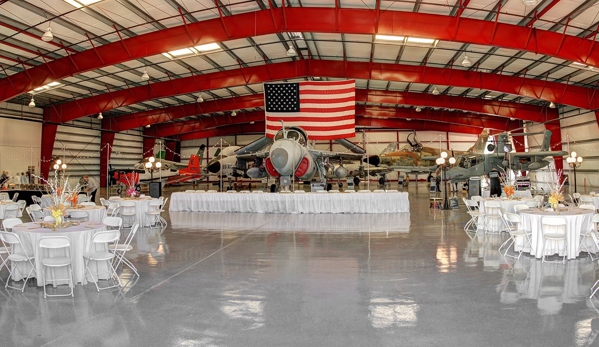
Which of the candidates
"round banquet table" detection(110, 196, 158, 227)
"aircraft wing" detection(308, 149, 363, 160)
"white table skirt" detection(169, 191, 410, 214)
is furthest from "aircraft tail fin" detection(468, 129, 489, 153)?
"round banquet table" detection(110, 196, 158, 227)

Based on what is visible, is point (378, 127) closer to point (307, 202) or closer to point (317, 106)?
point (317, 106)

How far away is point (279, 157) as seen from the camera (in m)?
14.9

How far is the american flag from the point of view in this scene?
1741cm

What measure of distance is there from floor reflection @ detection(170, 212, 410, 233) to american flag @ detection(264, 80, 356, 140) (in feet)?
19.1

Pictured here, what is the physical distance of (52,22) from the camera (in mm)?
13555

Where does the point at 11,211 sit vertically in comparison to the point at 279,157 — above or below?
below

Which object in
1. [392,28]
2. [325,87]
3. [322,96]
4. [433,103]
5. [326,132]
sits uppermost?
[433,103]

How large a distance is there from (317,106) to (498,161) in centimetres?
898

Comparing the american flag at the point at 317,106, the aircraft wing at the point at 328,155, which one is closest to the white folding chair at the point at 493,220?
the american flag at the point at 317,106

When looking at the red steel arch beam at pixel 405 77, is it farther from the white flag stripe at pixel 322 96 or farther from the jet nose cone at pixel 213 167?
the jet nose cone at pixel 213 167

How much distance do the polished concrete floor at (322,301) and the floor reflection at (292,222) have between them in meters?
2.25

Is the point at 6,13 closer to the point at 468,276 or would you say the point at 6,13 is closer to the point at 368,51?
the point at 368,51

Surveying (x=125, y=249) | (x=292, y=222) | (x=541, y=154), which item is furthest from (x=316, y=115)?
(x=125, y=249)

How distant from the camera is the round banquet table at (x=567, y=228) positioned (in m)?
6.45
